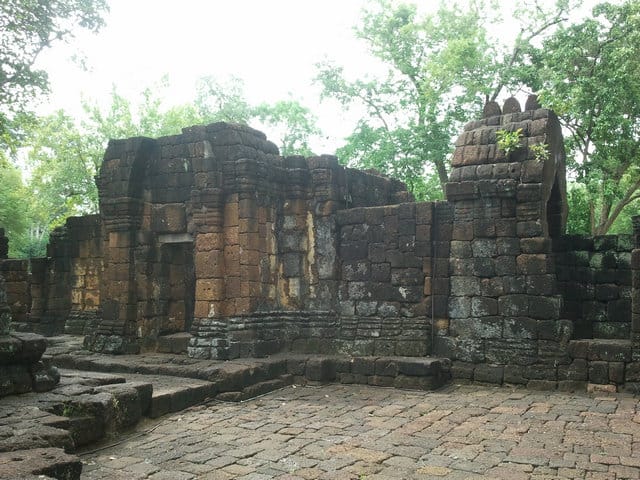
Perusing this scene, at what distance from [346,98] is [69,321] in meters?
16.5

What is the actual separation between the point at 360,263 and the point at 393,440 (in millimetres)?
4554

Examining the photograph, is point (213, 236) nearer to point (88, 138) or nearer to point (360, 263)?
point (360, 263)

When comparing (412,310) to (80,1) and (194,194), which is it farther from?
(80,1)

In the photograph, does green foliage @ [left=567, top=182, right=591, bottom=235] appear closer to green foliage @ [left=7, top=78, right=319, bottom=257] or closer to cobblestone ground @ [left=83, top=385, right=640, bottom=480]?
cobblestone ground @ [left=83, top=385, right=640, bottom=480]

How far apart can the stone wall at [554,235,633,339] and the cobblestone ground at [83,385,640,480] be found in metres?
1.82

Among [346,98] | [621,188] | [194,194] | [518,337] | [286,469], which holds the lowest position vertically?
[286,469]

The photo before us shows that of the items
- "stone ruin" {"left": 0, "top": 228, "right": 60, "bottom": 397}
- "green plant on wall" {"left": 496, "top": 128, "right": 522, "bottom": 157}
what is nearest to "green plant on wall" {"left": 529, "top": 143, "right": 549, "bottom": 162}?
"green plant on wall" {"left": 496, "top": 128, "right": 522, "bottom": 157}

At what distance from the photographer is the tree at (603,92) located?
557 inches

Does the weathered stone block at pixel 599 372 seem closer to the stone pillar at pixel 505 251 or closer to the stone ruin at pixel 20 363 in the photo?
the stone pillar at pixel 505 251

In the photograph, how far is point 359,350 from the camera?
32.3 ft

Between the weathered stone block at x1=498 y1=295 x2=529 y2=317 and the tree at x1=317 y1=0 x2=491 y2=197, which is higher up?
the tree at x1=317 y1=0 x2=491 y2=197

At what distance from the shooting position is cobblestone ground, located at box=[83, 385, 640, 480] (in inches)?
198

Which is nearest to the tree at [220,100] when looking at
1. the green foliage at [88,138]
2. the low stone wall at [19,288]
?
the green foliage at [88,138]

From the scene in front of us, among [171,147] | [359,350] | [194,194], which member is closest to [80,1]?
[171,147]
